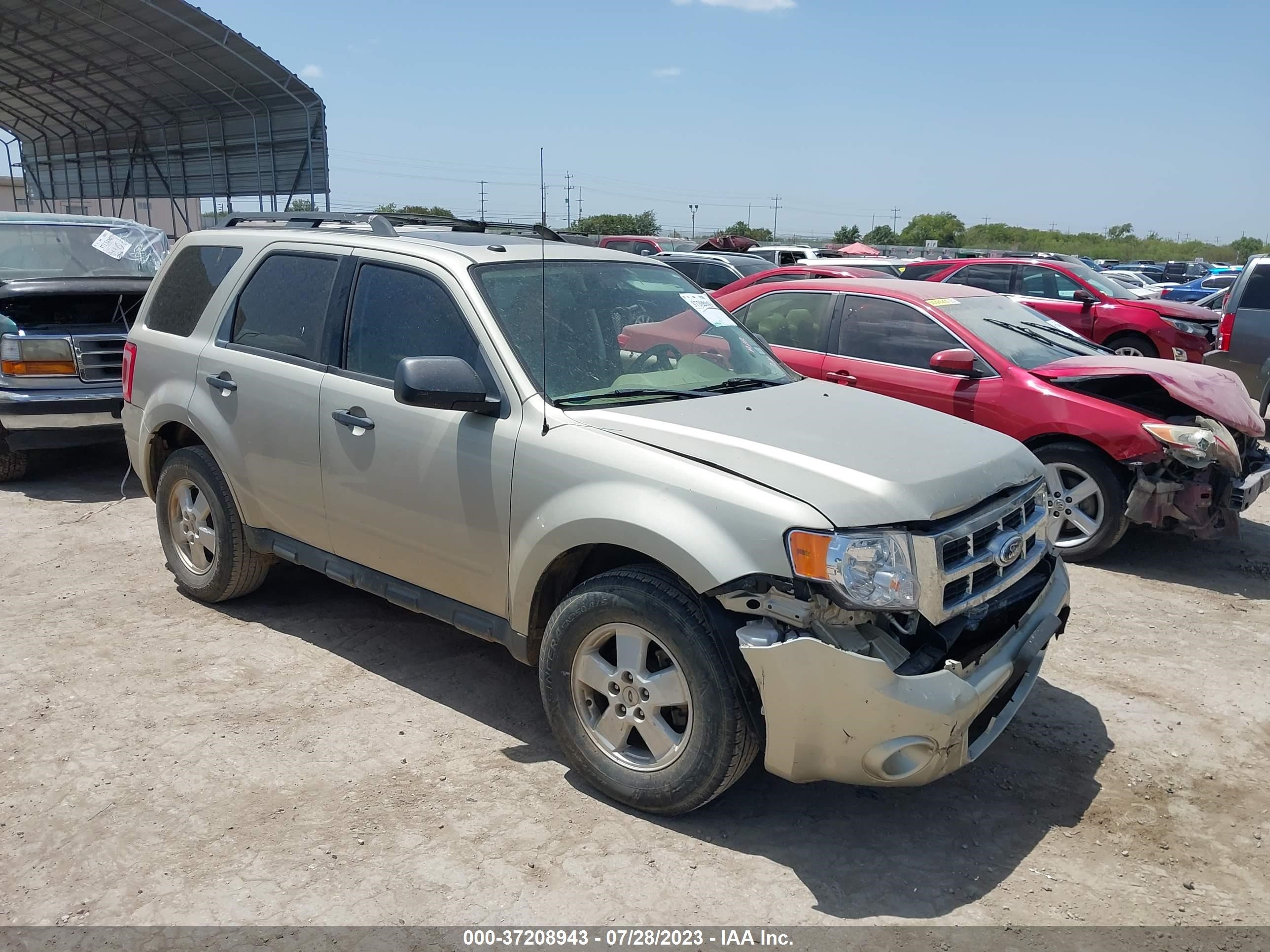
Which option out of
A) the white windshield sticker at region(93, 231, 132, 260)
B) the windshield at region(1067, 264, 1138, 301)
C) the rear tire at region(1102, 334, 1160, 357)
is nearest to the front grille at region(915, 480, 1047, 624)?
the white windshield sticker at region(93, 231, 132, 260)

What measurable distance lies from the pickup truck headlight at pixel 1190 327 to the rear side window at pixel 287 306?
38.8ft

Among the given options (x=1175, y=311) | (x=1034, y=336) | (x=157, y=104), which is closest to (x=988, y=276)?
(x=1175, y=311)

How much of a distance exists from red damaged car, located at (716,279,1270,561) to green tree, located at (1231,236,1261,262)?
84668mm

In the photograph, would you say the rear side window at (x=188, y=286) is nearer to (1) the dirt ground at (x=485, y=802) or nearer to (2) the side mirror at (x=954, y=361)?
(1) the dirt ground at (x=485, y=802)

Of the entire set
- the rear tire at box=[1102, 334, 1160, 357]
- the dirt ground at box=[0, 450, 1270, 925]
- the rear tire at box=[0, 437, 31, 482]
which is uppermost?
the rear tire at box=[1102, 334, 1160, 357]

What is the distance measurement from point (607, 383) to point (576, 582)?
80cm

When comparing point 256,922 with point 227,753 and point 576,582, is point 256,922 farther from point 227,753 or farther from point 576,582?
point 576,582

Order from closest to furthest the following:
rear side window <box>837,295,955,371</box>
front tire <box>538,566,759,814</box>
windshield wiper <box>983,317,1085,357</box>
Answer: front tire <box>538,566,759,814</box> → rear side window <box>837,295,955,371</box> → windshield wiper <box>983,317,1085,357</box>

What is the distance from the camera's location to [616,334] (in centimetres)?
429

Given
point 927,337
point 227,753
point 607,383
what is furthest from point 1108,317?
point 227,753

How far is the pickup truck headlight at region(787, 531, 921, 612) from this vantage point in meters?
3.01

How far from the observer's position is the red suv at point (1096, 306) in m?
13.2

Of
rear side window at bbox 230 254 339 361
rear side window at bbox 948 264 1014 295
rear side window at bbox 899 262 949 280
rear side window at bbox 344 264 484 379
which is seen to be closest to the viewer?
rear side window at bbox 344 264 484 379

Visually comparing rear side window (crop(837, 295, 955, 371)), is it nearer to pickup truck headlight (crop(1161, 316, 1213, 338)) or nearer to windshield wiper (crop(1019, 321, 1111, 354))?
windshield wiper (crop(1019, 321, 1111, 354))
